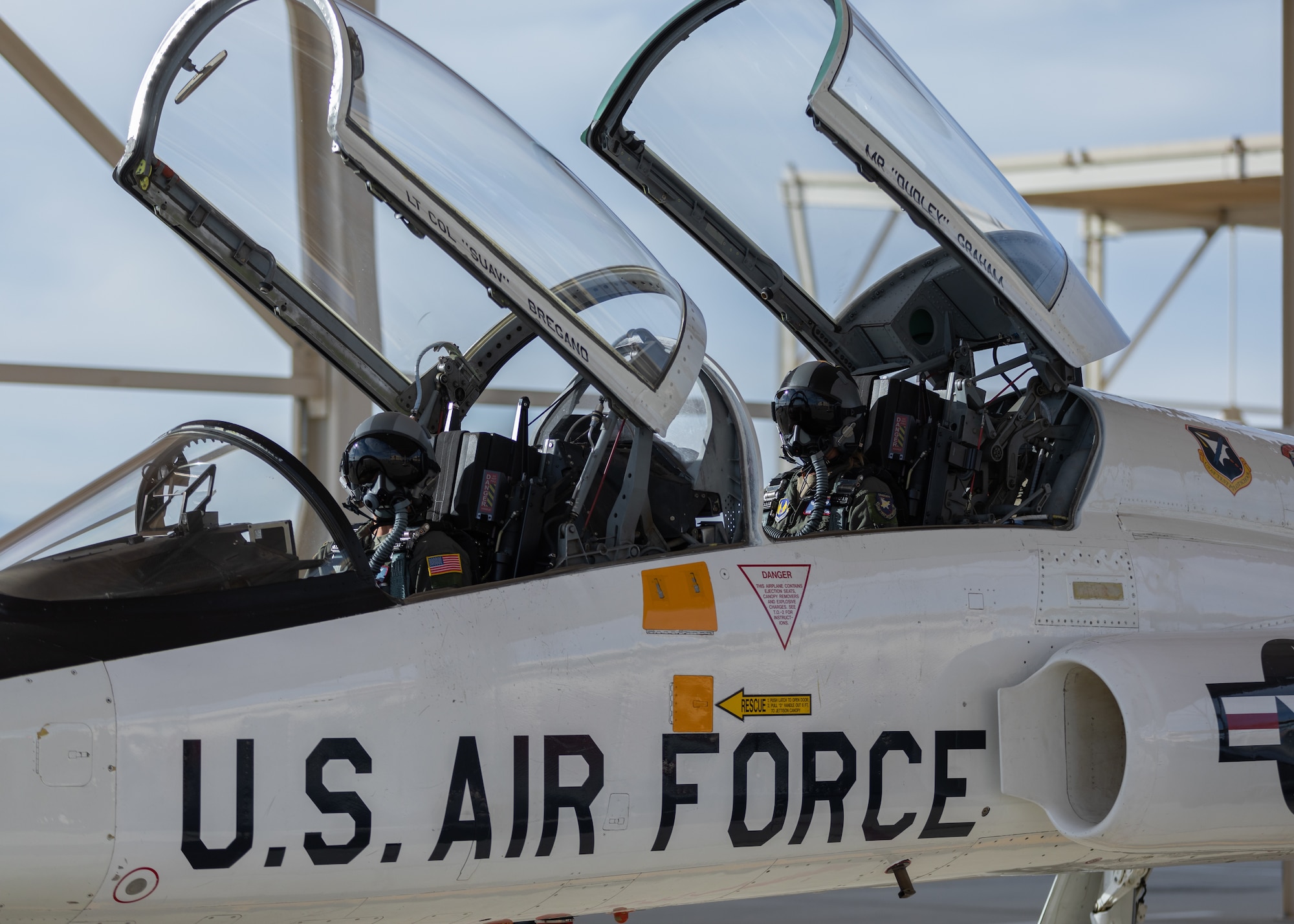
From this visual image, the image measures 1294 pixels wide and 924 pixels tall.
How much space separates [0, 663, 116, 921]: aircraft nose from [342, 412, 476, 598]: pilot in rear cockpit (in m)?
1.03

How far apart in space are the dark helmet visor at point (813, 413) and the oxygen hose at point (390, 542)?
5.40ft

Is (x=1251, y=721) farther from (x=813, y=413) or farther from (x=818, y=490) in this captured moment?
(x=813, y=413)

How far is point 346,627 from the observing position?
3133 millimetres

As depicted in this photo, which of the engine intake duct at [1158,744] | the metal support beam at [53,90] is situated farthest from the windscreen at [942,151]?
the metal support beam at [53,90]

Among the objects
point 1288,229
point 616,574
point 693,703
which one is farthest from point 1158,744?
point 1288,229

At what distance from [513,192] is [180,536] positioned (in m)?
1.37

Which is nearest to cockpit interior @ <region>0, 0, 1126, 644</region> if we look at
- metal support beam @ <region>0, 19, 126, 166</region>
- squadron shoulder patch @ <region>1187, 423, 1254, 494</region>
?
squadron shoulder patch @ <region>1187, 423, 1254, 494</region>

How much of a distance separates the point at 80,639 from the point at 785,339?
37.2 ft

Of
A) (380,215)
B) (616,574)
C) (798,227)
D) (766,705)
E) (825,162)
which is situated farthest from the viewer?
(798,227)

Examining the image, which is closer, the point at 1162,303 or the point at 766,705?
the point at 766,705

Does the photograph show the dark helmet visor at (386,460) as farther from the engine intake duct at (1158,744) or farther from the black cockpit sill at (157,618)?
the engine intake duct at (1158,744)

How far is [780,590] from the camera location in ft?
12.1

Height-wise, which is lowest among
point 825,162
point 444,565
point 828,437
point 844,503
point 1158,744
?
point 1158,744

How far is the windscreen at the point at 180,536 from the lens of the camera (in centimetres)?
304
